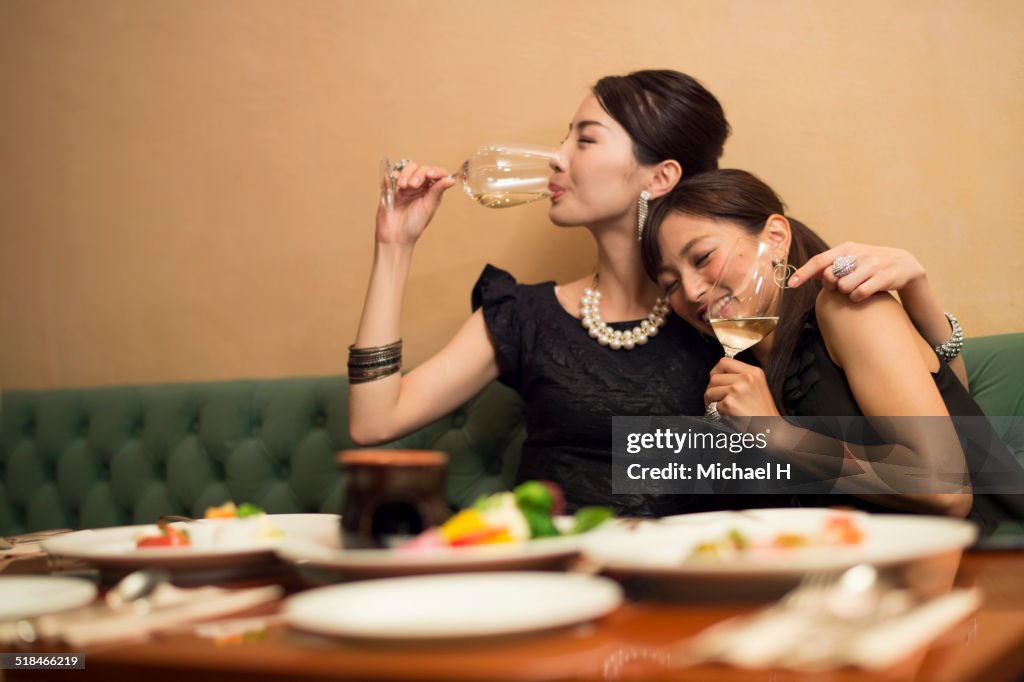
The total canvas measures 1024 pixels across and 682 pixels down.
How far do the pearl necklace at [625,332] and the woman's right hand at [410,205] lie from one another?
0.35 metres

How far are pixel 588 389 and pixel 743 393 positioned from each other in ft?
1.39

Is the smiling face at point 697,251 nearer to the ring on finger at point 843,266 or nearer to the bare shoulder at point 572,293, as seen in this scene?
the ring on finger at point 843,266

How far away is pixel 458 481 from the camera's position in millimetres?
Answer: 1857

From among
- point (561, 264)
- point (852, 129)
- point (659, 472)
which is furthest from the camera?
point (561, 264)

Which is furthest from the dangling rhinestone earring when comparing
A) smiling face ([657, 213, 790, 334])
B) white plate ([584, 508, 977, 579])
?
white plate ([584, 508, 977, 579])

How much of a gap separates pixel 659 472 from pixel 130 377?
1621mm

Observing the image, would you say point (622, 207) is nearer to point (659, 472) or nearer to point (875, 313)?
point (659, 472)

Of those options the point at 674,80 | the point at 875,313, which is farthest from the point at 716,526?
the point at 674,80

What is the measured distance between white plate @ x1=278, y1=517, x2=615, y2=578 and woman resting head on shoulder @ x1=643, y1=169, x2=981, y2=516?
59 centimetres

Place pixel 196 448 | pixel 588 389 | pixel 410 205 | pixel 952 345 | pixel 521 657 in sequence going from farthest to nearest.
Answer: pixel 196 448 → pixel 410 205 → pixel 588 389 → pixel 952 345 → pixel 521 657

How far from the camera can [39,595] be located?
2.31 ft

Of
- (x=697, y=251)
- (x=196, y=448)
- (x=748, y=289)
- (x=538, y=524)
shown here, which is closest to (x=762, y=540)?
(x=538, y=524)

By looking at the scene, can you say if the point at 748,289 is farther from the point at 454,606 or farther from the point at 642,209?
the point at 454,606

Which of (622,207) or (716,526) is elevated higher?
(622,207)
